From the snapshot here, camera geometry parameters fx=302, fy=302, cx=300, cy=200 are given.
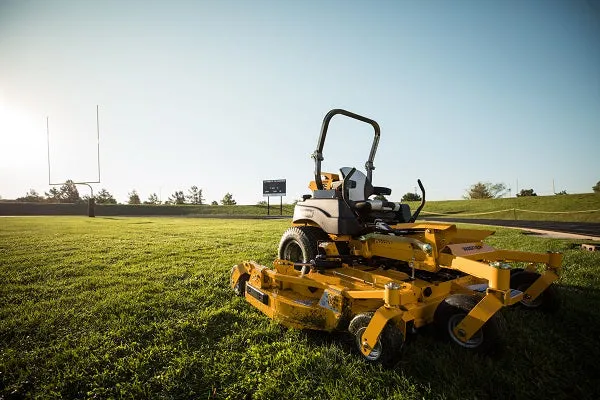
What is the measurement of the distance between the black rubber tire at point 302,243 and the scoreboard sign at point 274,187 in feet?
134

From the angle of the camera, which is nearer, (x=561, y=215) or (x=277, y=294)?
(x=277, y=294)

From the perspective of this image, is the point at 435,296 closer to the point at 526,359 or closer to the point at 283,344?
the point at 526,359

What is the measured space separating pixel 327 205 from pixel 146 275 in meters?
3.77

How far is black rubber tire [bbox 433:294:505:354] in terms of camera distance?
7.75ft

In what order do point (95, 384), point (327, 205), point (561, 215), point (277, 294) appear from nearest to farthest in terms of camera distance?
point (95, 384), point (277, 294), point (327, 205), point (561, 215)

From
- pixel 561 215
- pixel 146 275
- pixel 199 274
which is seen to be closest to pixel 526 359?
pixel 199 274

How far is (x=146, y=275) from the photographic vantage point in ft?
17.9

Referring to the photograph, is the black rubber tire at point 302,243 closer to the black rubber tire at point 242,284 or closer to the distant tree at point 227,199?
the black rubber tire at point 242,284

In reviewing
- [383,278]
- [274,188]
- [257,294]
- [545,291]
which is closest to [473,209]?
[274,188]

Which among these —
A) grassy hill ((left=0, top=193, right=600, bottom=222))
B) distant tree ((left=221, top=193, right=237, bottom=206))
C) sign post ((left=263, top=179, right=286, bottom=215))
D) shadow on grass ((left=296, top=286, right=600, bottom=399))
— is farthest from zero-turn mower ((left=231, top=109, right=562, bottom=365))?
distant tree ((left=221, top=193, right=237, bottom=206))

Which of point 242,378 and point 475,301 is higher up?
point 475,301

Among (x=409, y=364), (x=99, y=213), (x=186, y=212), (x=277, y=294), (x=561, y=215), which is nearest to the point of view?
(x=409, y=364)

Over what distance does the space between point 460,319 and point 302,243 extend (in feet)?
6.92

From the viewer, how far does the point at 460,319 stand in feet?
8.20
